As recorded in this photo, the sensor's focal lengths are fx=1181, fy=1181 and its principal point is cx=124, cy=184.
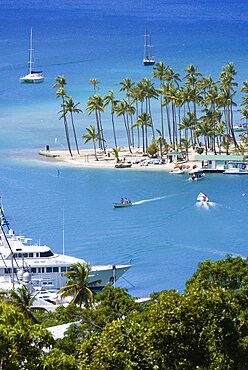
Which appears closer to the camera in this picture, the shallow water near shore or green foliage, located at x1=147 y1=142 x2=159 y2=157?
the shallow water near shore

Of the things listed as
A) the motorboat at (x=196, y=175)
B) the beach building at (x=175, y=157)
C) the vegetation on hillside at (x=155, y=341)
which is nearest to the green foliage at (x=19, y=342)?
the vegetation on hillside at (x=155, y=341)

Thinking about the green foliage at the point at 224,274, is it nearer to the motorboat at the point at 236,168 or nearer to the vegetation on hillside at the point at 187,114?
the motorboat at the point at 236,168

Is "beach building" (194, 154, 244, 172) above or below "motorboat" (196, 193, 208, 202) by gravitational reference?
above

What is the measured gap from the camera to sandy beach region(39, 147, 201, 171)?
10881 centimetres

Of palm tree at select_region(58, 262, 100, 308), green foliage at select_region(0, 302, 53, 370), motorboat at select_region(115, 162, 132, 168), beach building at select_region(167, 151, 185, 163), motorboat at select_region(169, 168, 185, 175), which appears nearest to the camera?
green foliage at select_region(0, 302, 53, 370)

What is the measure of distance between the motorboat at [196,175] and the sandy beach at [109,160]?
161 cm

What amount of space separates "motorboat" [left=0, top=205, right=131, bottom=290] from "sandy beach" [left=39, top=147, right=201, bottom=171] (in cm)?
3364

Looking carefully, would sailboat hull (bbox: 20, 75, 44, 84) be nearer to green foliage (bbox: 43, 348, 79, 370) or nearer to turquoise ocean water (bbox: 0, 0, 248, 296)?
turquoise ocean water (bbox: 0, 0, 248, 296)

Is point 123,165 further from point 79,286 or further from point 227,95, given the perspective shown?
point 79,286

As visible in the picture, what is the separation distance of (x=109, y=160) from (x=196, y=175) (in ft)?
39.5

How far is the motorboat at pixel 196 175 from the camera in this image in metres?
104

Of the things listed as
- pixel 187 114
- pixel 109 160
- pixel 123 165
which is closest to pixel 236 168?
pixel 123 165

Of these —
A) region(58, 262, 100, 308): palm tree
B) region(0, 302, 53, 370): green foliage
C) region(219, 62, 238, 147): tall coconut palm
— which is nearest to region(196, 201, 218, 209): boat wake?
region(219, 62, 238, 147): tall coconut palm

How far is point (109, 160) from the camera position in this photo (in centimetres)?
11331
